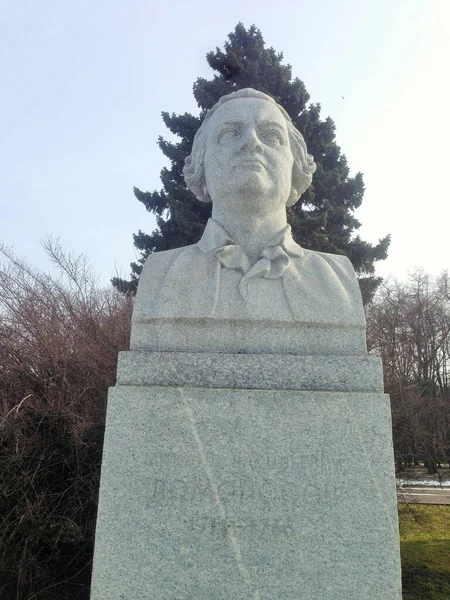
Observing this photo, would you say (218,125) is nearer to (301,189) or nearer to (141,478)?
(301,189)

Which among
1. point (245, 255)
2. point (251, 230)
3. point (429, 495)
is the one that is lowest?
point (429, 495)

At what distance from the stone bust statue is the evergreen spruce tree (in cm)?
821

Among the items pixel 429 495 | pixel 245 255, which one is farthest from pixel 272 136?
pixel 429 495

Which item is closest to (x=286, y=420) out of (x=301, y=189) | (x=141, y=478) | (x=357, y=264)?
(x=141, y=478)

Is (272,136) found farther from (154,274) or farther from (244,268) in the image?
(154,274)

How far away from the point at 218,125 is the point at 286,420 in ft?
5.95

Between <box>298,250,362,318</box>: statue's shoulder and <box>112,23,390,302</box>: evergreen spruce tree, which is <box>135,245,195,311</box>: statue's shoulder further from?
<box>112,23,390,302</box>: evergreen spruce tree

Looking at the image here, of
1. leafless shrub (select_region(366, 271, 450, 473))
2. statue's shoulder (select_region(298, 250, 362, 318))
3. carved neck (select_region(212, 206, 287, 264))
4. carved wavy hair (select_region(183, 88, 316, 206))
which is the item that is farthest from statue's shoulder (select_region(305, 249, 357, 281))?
leafless shrub (select_region(366, 271, 450, 473))

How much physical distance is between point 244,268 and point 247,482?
1.15m

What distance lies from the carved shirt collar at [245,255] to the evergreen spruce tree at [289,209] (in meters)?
8.32

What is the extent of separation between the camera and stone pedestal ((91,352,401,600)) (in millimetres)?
2189

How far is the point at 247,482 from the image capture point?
2.30 metres

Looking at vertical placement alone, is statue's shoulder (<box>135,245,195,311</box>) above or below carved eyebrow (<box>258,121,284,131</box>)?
below

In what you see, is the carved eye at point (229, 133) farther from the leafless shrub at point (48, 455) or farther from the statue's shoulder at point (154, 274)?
the leafless shrub at point (48, 455)
